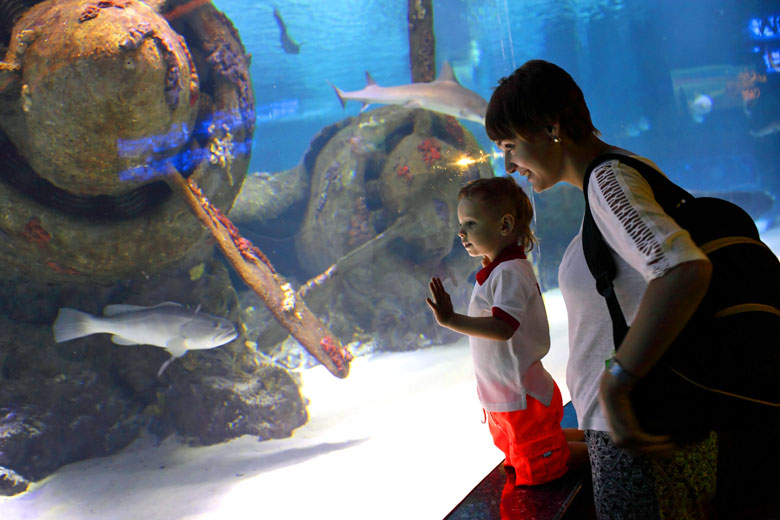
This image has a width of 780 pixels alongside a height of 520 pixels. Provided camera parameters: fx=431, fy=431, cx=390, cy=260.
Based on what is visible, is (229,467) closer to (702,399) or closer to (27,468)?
(27,468)

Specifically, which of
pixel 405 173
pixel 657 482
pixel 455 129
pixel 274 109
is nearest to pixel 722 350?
pixel 657 482

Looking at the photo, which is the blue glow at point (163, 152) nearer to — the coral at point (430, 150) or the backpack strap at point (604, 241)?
the coral at point (430, 150)

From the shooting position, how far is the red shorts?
1.66 metres

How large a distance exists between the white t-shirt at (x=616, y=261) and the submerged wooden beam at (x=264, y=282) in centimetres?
319

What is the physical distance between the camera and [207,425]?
14.0ft

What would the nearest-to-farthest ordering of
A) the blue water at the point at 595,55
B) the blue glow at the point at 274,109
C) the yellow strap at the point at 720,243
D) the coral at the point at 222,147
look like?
the yellow strap at the point at 720,243 < the coral at the point at 222,147 < the blue glow at the point at 274,109 < the blue water at the point at 595,55

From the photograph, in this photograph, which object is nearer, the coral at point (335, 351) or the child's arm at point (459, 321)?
the child's arm at point (459, 321)

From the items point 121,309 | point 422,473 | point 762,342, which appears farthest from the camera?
point 121,309

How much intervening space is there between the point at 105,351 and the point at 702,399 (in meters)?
4.70

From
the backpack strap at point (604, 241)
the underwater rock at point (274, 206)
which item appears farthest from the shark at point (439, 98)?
the backpack strap at point (604, 241)

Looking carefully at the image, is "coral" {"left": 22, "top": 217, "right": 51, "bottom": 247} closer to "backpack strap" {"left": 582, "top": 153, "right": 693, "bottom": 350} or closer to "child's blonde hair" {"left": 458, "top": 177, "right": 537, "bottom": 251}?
"child's blonde hair" {"left": 458, "top": 177, "right": 537, "bottom": 251}

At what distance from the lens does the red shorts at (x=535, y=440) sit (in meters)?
1.66

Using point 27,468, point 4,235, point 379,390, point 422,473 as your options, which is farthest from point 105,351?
point 422,473

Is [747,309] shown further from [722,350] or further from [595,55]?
[595,55]
